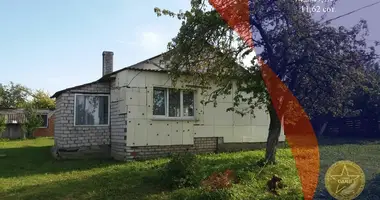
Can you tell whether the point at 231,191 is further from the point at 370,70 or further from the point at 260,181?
the point at 370,70

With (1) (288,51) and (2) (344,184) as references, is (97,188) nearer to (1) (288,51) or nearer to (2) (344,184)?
(2) (344,184)

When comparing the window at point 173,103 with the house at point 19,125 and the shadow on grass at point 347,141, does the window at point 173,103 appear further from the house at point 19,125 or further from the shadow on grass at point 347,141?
the house at point 19,125

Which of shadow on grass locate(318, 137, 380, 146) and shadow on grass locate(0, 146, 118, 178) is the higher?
shadow on grass locate(318, 137, 380, 146)

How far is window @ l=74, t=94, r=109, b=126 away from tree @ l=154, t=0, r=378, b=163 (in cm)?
477

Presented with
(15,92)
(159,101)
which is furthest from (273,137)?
(15,92)

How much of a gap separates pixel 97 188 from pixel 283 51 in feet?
17.4

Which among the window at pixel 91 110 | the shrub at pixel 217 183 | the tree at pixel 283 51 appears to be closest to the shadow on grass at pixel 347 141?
Answer: the tree at pixel 283 51

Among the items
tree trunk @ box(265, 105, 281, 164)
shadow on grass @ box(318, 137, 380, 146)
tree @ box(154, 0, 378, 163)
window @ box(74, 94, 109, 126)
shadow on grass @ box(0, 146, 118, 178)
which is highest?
tree @ box(154, 0, 378, 163)

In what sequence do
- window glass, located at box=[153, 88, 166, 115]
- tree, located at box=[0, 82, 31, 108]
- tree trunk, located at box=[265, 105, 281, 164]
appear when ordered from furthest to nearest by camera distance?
tree, located at box=[0, 82, 31, 108] < window glass, located at box=[153, 88, 166, 115] < tree trunk, located at box=[265, 105, 281, 164]

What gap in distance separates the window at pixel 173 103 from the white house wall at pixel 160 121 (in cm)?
26

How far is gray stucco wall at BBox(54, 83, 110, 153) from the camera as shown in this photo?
39.2 ft

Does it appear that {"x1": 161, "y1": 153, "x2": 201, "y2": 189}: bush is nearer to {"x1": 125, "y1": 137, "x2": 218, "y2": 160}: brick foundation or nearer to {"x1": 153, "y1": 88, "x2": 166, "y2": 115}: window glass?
{"x1": 125, "y1": 137, "x2": 218, "y2": 160}: brick foundation

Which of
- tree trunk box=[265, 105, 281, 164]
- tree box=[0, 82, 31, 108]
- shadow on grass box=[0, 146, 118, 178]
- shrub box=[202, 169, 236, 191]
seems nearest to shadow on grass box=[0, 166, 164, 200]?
shrub box=[202, 169, 236, 191]

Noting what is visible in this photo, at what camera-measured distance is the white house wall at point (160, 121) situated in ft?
37.0
